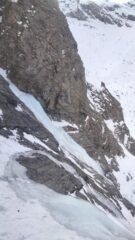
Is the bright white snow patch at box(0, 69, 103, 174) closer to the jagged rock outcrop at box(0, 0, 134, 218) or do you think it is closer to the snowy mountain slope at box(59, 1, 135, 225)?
the jagged rock outcrop at box(0, 0, 134, 218)

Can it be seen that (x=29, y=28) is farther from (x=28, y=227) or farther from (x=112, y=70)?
(x=112, y=70)

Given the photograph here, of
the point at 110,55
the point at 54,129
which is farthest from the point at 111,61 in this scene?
the point at 54,129

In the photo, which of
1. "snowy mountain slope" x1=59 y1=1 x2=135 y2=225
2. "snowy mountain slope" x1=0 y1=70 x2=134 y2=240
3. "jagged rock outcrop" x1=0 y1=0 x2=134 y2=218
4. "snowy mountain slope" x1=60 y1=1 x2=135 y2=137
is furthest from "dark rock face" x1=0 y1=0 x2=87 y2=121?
"snowy mountain slope" x1=60 y1=1 x2=135 y2=137

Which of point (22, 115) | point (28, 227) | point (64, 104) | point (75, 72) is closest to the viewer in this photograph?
point (28, 227)

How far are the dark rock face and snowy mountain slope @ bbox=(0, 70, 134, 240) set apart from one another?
10.2 meters

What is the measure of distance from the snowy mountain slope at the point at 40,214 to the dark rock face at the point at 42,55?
10161mm

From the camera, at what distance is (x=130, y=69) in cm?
5481

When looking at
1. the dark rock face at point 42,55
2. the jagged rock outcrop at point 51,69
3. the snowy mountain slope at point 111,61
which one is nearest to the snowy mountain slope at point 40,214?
the jagged rock outcrop at point 51,69

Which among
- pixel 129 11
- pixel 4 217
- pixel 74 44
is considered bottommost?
pixel 129 11

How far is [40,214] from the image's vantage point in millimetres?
7488

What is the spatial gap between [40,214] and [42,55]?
547 inches

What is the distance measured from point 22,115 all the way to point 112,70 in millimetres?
38359

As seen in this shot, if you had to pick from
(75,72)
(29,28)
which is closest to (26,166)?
(29,28)

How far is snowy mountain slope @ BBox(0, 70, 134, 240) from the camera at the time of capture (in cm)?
676
